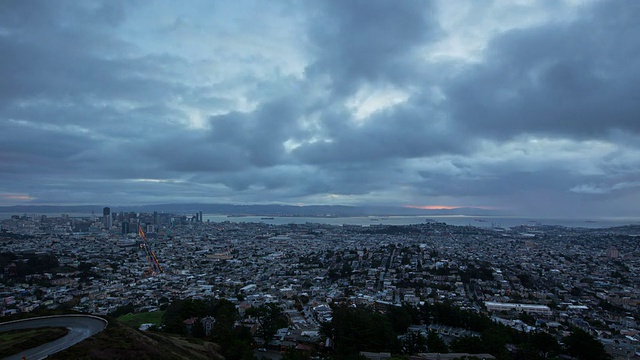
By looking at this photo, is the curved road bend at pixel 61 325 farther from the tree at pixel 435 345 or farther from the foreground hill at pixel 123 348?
the tree at pixel 435 345

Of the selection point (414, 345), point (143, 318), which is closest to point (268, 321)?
point (414, 345)

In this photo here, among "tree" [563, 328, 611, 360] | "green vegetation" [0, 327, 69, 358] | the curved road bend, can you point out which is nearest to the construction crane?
the curved road bend

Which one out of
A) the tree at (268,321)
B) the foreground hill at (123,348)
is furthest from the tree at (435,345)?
the foreground hill at (123,348)

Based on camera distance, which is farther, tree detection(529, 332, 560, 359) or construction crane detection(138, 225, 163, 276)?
construction crane detection(138, 225, 163, 276)

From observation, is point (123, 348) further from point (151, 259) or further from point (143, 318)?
point (151, 259)

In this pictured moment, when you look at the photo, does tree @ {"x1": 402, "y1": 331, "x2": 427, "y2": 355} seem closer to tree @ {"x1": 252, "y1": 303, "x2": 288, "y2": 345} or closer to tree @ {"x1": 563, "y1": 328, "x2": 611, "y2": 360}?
tree @ {"x1": 563, "y1": 328, "x2": 611, "y2": 360}
